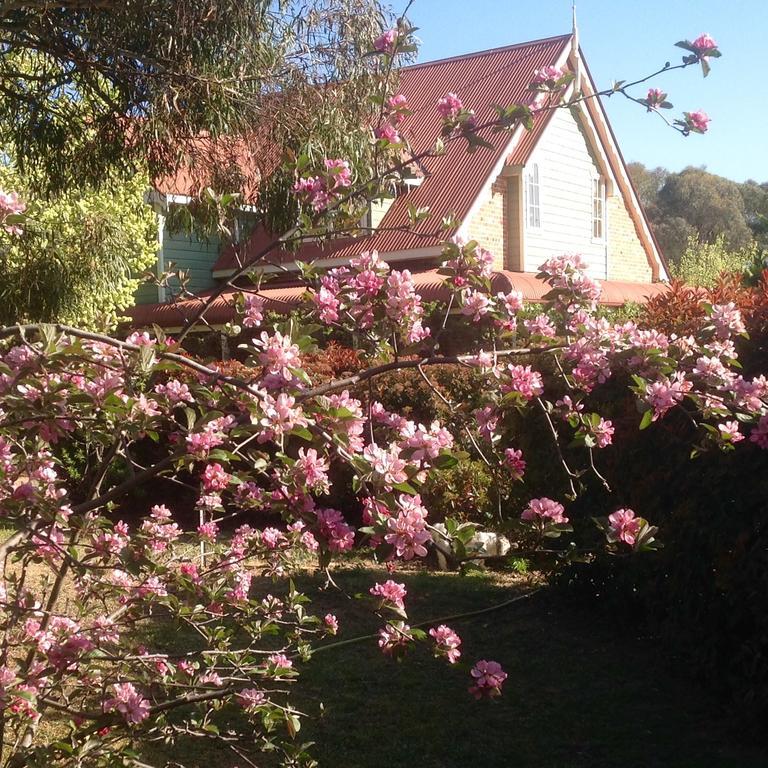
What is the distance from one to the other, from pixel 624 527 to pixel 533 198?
51.8ft

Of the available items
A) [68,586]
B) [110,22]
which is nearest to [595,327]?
[68,586]

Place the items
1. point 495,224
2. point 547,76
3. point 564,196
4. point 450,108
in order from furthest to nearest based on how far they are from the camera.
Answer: point 564,196 → point 495,224 → point 547,76 → point 450,108

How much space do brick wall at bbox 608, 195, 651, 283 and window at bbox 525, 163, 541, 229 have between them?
115 inches

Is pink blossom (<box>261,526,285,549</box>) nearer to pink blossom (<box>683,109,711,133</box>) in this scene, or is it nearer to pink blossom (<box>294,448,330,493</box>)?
pink blossom (<box>294,448,330,493</box>)

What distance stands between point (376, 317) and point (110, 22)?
17.1ft

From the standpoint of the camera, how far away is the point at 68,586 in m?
7.29

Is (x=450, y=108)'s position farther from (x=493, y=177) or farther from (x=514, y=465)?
(x=493, y=177)

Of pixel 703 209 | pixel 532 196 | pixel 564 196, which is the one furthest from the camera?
pixel 703 209

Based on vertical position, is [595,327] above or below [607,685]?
above

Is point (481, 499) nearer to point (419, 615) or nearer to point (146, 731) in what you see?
point (419, 615)

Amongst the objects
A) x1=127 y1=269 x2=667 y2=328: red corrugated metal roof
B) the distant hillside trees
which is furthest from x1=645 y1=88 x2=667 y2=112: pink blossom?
the distant hillside trees

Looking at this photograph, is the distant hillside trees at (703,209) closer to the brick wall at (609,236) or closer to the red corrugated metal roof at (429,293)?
the brick wall at (609,236)

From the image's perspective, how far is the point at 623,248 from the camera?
70.6ft

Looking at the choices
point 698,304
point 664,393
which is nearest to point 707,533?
→ point 698,304
